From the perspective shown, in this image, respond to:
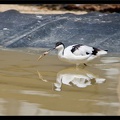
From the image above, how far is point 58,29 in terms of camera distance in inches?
137

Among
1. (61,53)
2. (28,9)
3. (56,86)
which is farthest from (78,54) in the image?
(28,9)

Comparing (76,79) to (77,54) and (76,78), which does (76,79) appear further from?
(77,54)

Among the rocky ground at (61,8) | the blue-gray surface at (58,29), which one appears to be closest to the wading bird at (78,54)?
the blue-gray surface at (58,29)

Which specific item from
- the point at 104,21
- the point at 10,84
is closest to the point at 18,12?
the point at 104,21

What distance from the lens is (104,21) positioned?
137 inches

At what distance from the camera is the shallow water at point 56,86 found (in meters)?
2.17

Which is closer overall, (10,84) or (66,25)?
(10,84)

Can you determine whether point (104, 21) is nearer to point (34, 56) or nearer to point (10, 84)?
point (34, 56)

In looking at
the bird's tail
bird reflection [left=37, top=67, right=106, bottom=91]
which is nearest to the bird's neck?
bird reflection [left=37, top=67, right=106, bottom=91]

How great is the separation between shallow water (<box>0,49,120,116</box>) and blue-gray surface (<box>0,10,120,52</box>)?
0.19m

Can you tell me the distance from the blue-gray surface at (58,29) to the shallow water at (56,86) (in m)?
0.19

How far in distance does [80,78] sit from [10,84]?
1.44ft

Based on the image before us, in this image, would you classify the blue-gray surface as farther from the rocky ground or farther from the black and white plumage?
the black and white plumage
